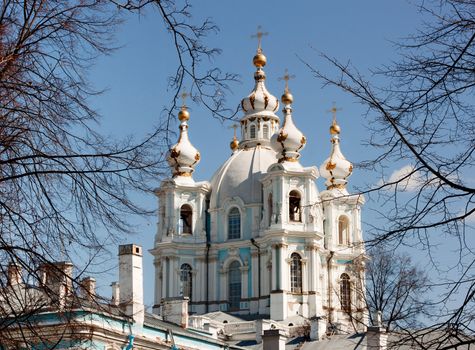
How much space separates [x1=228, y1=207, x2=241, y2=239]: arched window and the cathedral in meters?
0.05

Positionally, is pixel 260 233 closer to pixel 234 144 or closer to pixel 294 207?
pixel 294 207

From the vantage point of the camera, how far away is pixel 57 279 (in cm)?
975

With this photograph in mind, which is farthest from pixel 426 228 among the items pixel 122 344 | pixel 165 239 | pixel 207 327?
pixel 165 239

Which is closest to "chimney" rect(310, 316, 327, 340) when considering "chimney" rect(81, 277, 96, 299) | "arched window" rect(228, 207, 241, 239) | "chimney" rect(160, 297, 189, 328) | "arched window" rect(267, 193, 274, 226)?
"chimney" rect(160, 297, 189, 328)

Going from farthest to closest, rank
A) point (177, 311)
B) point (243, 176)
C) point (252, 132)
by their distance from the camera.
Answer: point (252, 132), point (243, 176), point (177, 311)

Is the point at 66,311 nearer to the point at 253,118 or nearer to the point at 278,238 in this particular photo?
the point at 278,238

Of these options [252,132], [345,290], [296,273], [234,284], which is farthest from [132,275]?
[252,132]

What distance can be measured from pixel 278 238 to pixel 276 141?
557 centimetres

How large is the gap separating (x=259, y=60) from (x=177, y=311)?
28.0 m

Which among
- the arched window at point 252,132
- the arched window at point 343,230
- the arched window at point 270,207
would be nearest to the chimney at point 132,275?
the arched window at point 270,207

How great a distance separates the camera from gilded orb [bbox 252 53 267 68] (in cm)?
6166

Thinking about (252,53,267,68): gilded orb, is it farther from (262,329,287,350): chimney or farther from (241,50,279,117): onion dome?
(262,329,287,350): chimney

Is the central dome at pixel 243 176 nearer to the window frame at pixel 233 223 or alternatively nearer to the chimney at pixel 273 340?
the window frame at pixel 233 223

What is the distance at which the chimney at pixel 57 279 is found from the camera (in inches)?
380
